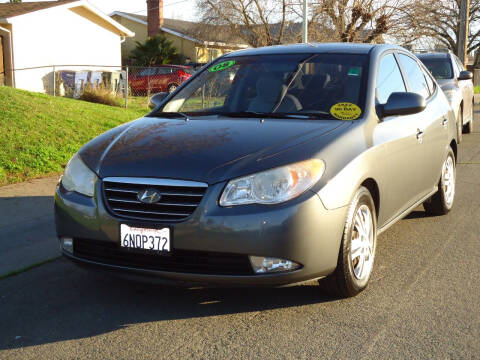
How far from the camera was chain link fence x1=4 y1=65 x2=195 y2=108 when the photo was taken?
60.3 feet

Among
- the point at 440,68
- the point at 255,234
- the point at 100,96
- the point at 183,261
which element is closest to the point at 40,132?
the point at 183,261

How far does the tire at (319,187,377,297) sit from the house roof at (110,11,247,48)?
29792 millimetres

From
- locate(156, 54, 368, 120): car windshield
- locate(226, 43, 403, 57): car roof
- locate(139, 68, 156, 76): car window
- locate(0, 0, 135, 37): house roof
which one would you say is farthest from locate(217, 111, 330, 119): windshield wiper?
locate(139, 68, 156, 76): car window

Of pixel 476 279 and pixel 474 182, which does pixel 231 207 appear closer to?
pixel 476 279

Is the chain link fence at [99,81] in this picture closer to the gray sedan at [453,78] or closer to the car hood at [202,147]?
the gray sedan at [453,78]

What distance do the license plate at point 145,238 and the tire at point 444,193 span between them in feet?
11.4

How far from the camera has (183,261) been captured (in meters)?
3.76

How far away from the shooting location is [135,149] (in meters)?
4.20

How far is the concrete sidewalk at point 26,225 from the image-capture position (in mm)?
5246

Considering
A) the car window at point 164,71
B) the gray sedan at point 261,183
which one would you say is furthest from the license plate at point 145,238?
the car window at point 164,71

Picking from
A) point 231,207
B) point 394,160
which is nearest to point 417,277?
point 394,160

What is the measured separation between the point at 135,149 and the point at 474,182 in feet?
18.8

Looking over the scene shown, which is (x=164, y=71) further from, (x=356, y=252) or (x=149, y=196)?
(x=149, y=196)

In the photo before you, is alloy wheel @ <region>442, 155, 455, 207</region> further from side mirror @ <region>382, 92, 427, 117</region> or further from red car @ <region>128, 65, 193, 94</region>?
red car @ <region>128, 65, 193, 94</region>
